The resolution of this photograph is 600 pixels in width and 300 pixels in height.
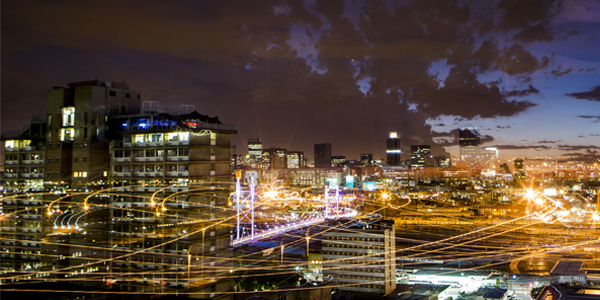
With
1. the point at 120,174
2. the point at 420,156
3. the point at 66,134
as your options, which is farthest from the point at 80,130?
Result: the point at 420,156

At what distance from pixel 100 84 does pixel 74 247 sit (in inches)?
181

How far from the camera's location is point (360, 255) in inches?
909

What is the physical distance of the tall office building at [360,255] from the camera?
2166cm

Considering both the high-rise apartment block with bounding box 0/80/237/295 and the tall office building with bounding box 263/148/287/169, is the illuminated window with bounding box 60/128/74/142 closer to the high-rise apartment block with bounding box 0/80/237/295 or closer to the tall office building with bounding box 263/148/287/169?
the high-rise apartment block with bounding box 0/80/237/295

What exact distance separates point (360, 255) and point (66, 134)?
54.0 feet

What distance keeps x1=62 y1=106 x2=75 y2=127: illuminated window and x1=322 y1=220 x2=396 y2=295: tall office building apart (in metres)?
14.3

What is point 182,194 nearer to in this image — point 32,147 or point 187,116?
point 187,116

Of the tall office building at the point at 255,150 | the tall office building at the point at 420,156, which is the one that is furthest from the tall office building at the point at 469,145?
the tall office building at the point at 255,150

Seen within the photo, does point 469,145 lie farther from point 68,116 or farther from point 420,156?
point 68,116

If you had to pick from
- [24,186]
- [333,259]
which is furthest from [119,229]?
[333,259]

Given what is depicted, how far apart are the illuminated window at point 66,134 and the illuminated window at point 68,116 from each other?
5.5 inches

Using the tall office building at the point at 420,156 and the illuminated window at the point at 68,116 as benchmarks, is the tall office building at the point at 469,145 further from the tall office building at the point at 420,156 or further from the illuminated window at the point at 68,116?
the illuminated window at the point at 68,116

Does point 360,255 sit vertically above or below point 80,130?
below

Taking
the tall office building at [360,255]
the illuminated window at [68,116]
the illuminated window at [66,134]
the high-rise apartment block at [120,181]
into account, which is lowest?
the tall office building at [360,255]
